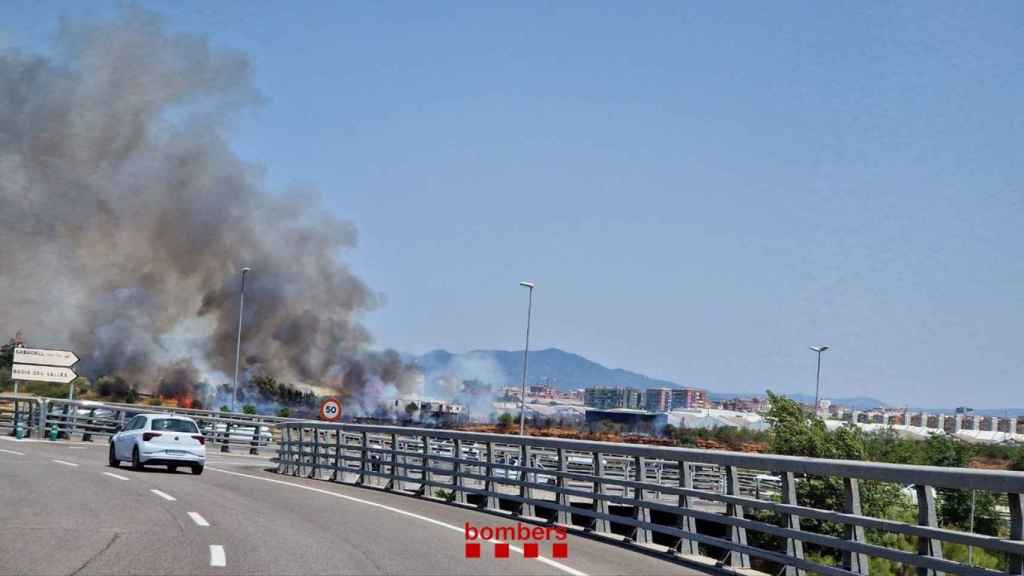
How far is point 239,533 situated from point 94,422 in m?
33.2

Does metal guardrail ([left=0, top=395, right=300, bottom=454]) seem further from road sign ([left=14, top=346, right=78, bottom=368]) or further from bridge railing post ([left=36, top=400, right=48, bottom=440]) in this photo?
road sign ([left=14, top=346, right=78, bottom=368])

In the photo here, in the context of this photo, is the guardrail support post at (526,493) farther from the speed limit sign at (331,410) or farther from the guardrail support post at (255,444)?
the guardrail support post at (255,444)

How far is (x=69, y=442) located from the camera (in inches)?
1676

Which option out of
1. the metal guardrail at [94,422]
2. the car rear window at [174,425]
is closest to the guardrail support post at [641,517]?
the car rear window at [174,425]

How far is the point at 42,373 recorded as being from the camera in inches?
1686

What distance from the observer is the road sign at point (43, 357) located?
42.5 meters

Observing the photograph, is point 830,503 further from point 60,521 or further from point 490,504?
point 60,521

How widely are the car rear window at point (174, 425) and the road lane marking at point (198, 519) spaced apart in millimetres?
10718

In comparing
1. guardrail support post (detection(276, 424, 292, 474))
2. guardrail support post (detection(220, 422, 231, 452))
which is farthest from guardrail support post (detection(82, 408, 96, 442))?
guardrail support post (detection(276, 424, 292, 474))

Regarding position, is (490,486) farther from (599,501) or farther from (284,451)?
(284,451)

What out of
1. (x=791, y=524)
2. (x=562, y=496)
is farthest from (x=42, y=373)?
(x=791, y=524)

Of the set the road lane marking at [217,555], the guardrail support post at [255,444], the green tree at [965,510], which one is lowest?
the guardrail support post at [255,444]

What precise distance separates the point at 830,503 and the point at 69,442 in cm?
3405

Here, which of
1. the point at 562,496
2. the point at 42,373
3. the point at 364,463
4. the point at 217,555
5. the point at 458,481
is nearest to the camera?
the point at 217,555
